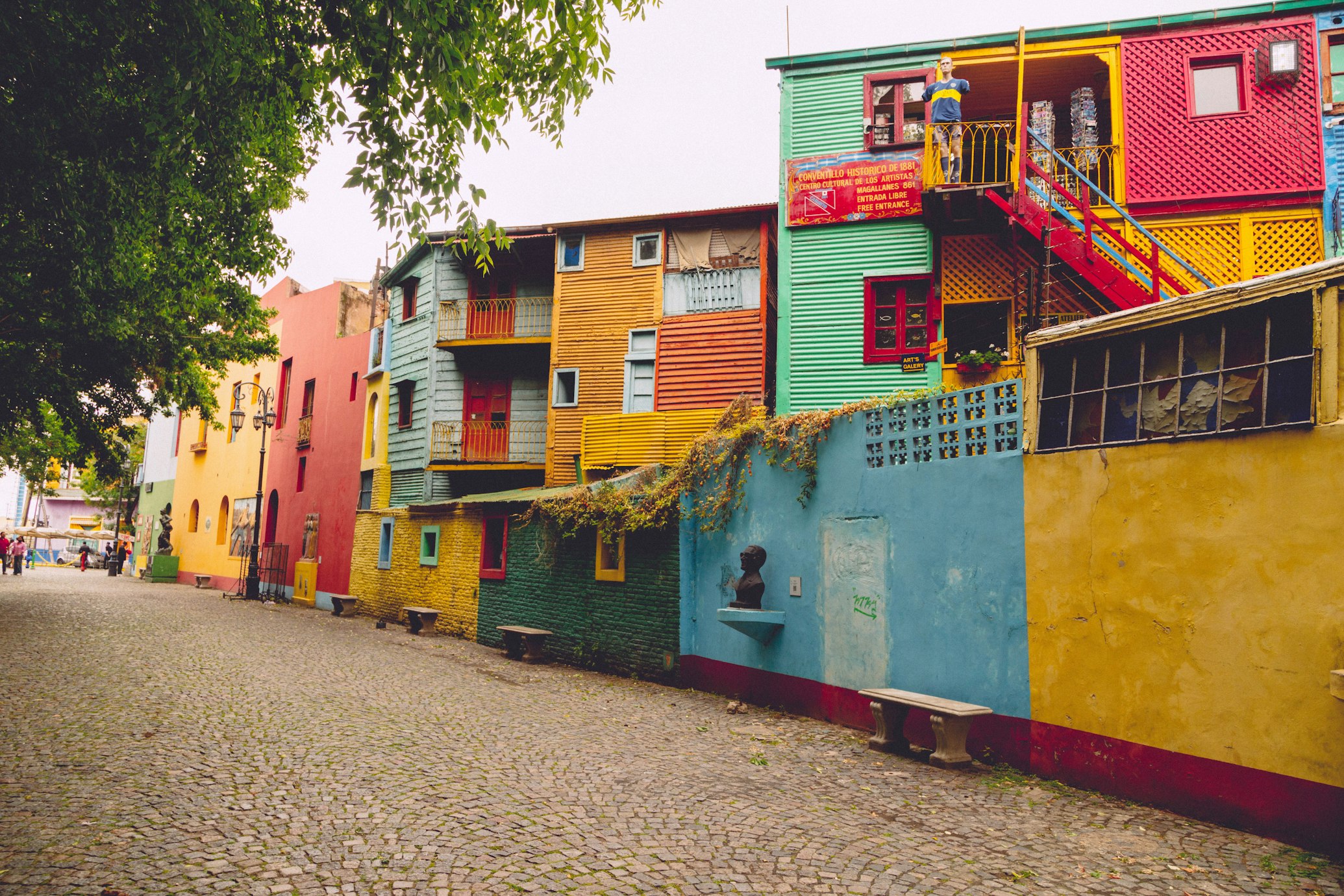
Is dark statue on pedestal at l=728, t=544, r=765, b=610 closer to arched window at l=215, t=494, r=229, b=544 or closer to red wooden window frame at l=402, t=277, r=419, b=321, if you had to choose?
red wooden window frame at l=402, t=277, r=419, b=321

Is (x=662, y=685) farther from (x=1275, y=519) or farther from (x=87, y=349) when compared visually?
(x=87, y=349)

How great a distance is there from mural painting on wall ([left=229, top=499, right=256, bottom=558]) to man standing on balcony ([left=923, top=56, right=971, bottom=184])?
24821mm

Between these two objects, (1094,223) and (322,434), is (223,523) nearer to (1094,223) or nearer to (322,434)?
(322,434)

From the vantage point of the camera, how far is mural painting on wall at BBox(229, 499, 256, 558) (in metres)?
29.0

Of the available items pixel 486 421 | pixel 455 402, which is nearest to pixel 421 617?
pixel 486 421

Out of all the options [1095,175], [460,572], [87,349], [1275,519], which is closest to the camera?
[1275,519]

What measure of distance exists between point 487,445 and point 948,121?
42.5ft

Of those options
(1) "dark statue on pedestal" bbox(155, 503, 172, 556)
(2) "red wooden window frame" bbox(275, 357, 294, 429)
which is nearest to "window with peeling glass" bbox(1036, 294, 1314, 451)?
(2) "red wooden window frame" bbox(275, 357, 294, 429)

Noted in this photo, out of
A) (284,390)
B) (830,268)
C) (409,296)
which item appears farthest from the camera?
(284,390)

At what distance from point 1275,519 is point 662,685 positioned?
780 centimetres

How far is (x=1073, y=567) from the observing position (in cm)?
636

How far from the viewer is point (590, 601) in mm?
13055

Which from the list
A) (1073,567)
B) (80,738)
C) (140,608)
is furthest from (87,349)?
(1073,567)

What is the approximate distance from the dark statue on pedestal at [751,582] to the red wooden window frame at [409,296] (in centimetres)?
1603
